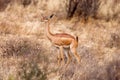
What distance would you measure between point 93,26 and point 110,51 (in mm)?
1748

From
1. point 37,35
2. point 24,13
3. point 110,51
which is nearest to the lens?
point 110,51

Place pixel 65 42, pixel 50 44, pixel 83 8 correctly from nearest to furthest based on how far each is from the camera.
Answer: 1. pixel 65 42
2. pixel 50 44
3. pixel 83 8

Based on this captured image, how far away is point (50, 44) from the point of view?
18500 mm

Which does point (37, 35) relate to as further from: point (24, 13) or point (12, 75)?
point (12, 75)

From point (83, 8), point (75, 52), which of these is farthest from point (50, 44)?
point (83, 8)

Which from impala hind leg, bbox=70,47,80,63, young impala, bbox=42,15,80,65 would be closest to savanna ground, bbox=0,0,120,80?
impala hind leg, bbox=70,47,80,63

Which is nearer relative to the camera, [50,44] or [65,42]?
[65,42]

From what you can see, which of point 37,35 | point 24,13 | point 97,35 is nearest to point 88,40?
point 97,35

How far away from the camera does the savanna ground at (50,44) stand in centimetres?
1636

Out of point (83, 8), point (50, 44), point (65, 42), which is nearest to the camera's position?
point (65, 42)

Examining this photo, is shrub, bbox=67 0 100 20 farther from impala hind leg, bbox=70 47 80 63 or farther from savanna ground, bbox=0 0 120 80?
impala hind leg, bbox=70 47 80 63

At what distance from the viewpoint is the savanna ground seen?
53.7ft

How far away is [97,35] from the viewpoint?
1923cm

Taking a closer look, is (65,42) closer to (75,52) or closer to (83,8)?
(75,52)
